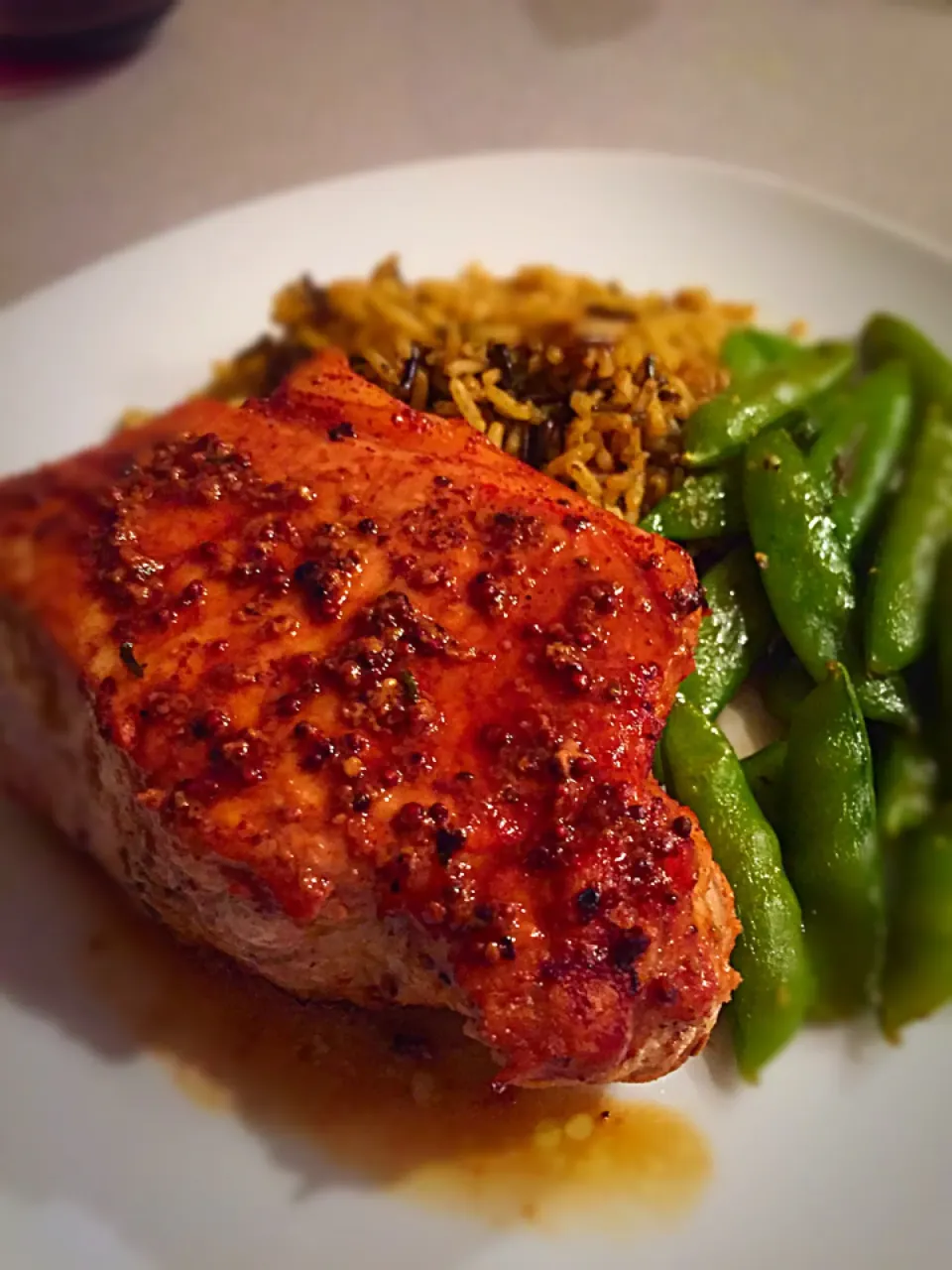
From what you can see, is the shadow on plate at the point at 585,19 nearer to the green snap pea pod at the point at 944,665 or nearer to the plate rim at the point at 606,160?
the plate rim at the point at 606,160

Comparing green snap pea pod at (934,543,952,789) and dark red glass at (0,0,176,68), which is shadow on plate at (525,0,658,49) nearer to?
dark red glass at (0,0,176,68)

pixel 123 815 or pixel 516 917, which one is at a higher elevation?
pixel 516 917

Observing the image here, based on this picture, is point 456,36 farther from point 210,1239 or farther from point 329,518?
point 210,1239

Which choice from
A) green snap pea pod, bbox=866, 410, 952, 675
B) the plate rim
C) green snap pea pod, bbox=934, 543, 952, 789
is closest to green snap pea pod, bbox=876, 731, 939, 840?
green snap pea pod, bbox=934, 543, 952, 789

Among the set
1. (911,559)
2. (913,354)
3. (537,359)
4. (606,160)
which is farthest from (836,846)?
(606,160)

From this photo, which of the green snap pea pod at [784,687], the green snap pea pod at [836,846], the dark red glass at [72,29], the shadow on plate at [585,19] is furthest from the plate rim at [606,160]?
the green snap pea pod at [836,846]

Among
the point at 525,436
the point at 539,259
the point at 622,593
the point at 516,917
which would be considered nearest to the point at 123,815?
the point at 516,917
